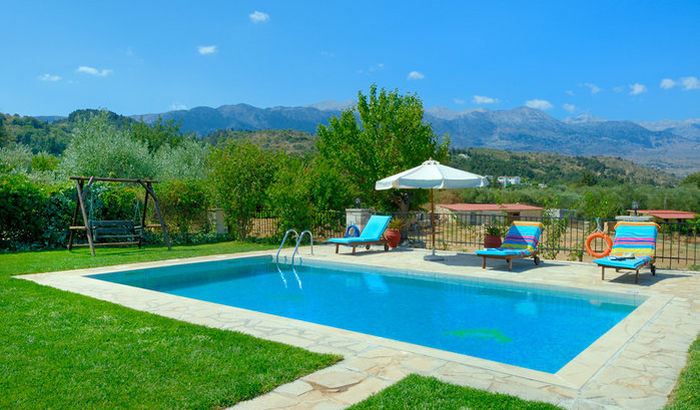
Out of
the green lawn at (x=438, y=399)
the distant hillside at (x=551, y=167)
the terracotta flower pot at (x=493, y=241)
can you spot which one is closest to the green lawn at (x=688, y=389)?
the green lawn at (x=438, y=399)

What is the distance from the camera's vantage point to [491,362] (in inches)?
164

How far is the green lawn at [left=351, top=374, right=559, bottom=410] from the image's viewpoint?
3133mm

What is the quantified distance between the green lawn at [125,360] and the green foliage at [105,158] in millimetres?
Answer: 16701

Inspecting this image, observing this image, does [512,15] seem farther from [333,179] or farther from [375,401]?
[375,401]

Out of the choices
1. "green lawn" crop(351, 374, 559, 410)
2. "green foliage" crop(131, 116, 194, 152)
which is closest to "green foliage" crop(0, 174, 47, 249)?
"green lawn" crop(351, 374, 559, 410)

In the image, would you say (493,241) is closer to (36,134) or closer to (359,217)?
(359,217)

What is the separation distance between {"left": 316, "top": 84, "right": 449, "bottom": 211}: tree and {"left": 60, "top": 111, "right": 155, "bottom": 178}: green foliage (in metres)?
8.76

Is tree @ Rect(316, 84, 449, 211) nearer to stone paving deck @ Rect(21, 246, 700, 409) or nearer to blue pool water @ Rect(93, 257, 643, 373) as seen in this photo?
blue pool water @ Rect(93, 257, 643, 373)

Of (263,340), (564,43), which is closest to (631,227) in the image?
(263,340)

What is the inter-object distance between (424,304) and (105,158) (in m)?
18.6

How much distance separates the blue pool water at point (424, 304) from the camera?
5.69 m

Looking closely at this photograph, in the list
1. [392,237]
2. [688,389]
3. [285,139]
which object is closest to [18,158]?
[392,237]

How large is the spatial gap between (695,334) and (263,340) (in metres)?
4.60

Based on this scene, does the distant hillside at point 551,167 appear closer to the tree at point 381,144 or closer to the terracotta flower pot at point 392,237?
the tree at point 381,144
